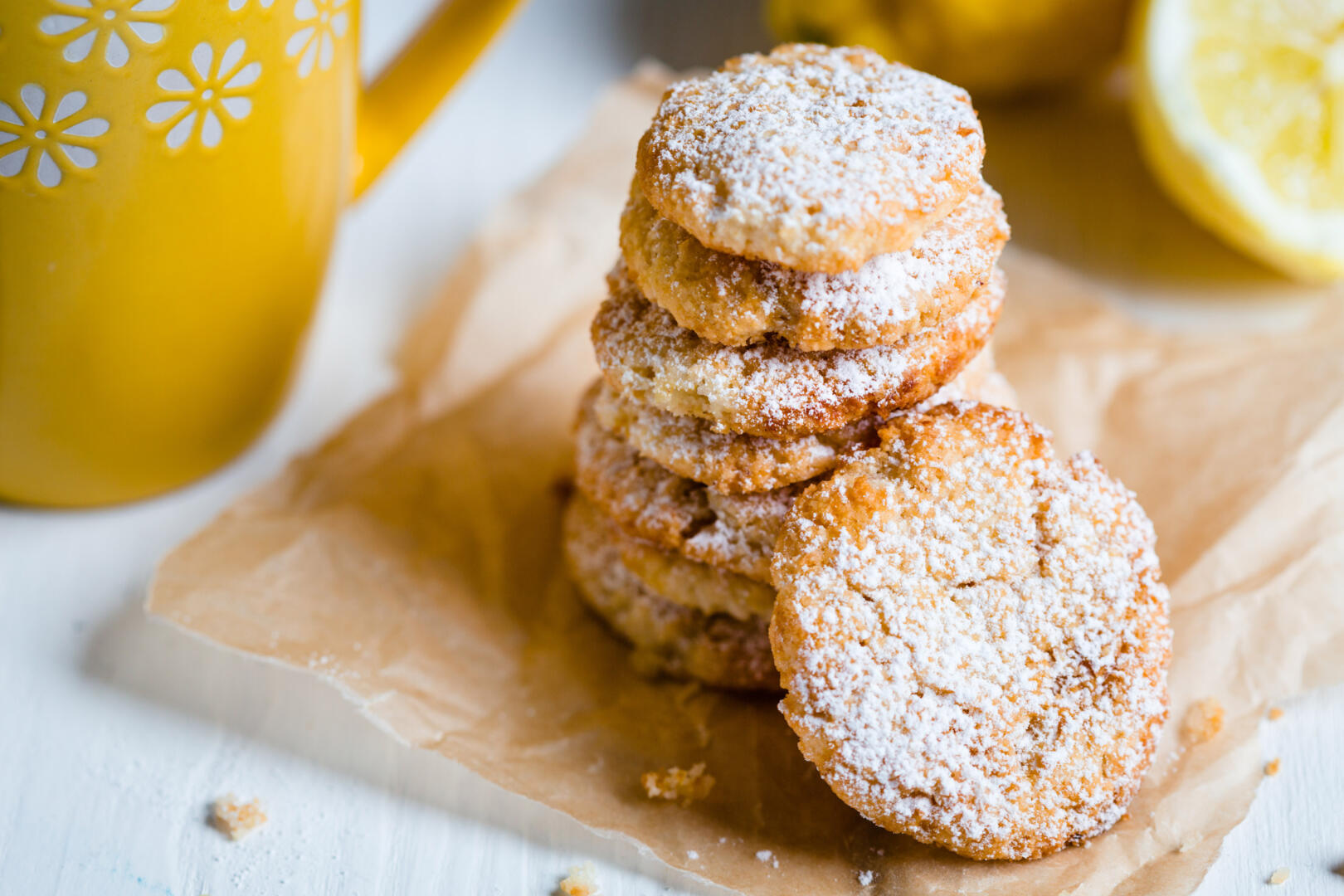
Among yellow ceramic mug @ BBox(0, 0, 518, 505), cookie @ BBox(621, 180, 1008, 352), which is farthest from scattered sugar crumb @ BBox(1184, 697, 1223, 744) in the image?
yellow ceramic mug @ BBox(0, 0, 518, 505)

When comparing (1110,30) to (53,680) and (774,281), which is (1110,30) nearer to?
(774,281)

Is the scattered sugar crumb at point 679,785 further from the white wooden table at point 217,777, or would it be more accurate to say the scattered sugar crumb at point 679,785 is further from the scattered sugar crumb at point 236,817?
the scattered sugar crumb at point 236,817

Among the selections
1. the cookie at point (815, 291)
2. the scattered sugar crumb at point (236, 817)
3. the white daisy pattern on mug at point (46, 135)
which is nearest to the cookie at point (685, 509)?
the cookie at point (815, 291)

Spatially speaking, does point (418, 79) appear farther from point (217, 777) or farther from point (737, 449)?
point (217, 777)

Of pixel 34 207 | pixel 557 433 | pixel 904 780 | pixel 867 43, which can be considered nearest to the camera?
pixel 904 780

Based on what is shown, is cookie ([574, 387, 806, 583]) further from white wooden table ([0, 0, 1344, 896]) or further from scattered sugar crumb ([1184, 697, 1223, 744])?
scattered sugar crumb ([1184, 697, 1223, 744])

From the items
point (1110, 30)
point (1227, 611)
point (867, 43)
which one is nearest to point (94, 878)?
point (1227, 611)

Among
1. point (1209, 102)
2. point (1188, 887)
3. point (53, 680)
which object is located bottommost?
point (53, 680)

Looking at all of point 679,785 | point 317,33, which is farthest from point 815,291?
point 317,33
